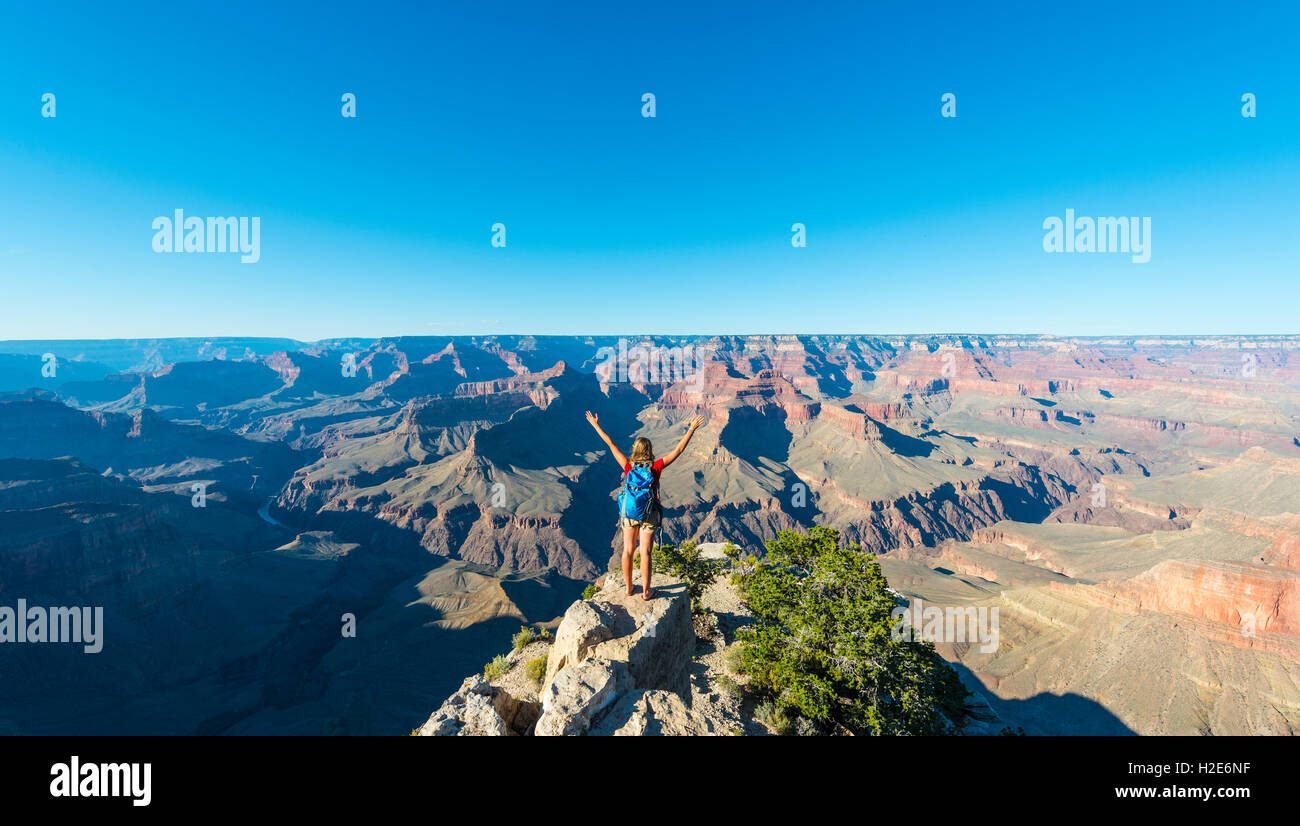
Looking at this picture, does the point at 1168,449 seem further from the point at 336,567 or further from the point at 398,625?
the point at 336,567

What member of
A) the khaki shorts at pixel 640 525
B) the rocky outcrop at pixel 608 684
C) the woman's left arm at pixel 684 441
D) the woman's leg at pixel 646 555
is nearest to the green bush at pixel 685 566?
the rocky outcrop at pixel 608 684

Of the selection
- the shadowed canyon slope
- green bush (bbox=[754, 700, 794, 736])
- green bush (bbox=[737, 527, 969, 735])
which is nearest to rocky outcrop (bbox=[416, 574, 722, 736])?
green bush (bbox=[754, 700, 794, 736])

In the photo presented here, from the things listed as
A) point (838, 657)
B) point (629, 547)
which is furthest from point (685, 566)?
point (629, 547)

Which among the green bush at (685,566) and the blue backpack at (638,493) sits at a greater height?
the blue backpack at (638,493)

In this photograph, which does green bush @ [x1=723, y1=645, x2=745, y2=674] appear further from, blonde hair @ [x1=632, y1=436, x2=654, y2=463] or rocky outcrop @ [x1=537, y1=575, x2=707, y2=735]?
blonde hair @ [x1=632, y1=436, x2=654, y2=463]

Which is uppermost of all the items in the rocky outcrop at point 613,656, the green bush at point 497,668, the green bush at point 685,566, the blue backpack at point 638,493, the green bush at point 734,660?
the blue backpack at point 638,493

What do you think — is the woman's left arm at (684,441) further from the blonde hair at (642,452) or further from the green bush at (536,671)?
the green bush at (536,671)

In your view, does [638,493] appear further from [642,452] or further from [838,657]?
[838,657]
